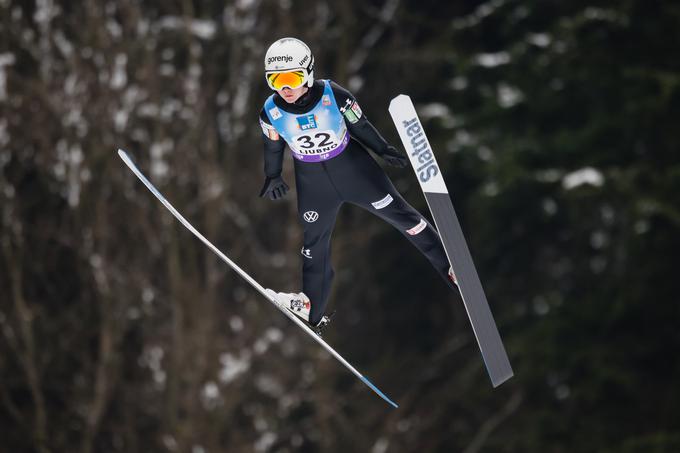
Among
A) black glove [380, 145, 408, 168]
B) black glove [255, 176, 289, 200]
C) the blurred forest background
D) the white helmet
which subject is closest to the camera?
the white helmet

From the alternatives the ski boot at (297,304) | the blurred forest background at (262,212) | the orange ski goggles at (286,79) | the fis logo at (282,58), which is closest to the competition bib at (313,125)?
the orange ski goggles at (286,79)

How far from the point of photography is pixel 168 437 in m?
15.4

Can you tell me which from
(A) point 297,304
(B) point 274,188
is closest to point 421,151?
(B) point 274,188

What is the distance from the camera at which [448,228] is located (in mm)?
5844

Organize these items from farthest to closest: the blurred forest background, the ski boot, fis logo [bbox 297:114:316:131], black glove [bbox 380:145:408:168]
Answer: the blurred forest background, the ski boot, black glove [bbox 380:145:408:168], fis logo [bbox 297:114:316:131]

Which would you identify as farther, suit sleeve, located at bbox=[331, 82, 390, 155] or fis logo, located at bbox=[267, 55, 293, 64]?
suit sleeve, located at bbox=[331, 82, 390, 155]

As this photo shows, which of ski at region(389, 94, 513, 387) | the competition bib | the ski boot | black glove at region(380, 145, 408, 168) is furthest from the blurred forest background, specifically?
the competition bib

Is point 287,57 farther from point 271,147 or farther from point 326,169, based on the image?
point 326,169

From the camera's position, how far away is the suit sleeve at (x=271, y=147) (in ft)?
18.1

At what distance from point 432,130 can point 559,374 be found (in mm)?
3928

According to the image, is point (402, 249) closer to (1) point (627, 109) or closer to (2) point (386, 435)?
(2) point (386, 435)

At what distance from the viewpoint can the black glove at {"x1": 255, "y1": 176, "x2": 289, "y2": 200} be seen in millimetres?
5656

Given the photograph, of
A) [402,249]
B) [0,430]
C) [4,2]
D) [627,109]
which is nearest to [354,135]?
[627,109]

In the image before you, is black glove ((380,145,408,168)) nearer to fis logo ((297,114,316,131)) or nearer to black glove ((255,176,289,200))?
fis logo ((297,114,316,131))
